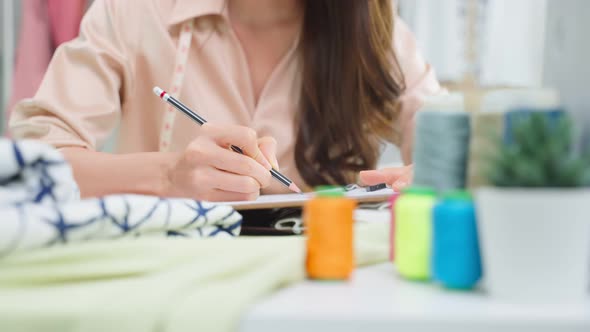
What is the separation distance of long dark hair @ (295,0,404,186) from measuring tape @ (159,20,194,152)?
214 millimetres

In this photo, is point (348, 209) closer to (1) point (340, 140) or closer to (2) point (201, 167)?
(2) point (201, 167)

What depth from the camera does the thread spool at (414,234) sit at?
418 mm

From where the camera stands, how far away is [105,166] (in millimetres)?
965

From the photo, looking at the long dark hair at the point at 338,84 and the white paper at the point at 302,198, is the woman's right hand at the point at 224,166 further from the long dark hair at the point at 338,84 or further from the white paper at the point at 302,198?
the long dark hair at the point at 338,84

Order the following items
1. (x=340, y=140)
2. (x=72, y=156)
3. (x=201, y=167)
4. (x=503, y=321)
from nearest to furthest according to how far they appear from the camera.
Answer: (x=503, y=321) < (x=201, y=167) < (x=72, y=156) < (x=340, y=140)

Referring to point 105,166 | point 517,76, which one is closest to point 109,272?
point 105,166

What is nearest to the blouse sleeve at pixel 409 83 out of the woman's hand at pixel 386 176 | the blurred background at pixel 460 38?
the blurred background at pixel 460 38

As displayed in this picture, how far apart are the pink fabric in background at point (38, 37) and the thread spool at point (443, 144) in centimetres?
139

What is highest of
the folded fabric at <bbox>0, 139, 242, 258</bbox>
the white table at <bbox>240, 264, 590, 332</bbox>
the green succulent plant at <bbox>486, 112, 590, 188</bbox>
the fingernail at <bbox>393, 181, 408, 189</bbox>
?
the green succulent plant at <bbox>486, 112, 590, 188</bbox>

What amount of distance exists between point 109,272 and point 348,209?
14 centimetres

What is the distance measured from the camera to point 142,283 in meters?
0.37

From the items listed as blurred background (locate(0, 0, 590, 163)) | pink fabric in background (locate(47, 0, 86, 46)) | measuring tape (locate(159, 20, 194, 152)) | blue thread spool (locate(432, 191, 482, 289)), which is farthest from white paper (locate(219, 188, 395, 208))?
pink fabric in background (locate(47, 0, 86, 46))

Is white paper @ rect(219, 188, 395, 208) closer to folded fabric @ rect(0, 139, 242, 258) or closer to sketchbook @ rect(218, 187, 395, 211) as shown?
sketchbook @ rect(218, 187, 395, 211)

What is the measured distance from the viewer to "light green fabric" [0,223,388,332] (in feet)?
1.12
